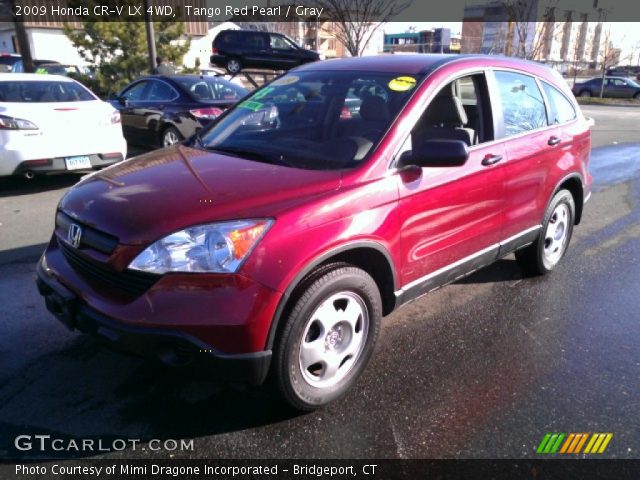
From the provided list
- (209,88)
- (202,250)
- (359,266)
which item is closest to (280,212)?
(202,250)

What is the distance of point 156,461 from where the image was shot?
2.44m

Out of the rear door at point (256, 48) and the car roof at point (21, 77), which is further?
the rear door at point (256, 48)

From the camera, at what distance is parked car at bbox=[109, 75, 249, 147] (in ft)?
27.9

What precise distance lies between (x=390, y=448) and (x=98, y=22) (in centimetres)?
1485

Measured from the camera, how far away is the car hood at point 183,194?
7.98ft

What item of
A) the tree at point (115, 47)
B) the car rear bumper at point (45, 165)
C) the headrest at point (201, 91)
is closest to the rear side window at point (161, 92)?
the headrest at point (201, 91)

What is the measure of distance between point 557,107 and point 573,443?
2986mm

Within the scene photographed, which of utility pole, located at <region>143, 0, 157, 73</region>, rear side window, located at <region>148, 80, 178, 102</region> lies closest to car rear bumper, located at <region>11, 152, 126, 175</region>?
rear side window, located at <region>148, 80, 178, 102</region>

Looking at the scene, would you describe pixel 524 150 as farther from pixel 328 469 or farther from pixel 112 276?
pixel 112 276

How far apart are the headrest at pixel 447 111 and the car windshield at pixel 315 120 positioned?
330 millimetres

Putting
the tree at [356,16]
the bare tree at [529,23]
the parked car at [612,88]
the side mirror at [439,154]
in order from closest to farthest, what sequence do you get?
the side mirror at [439,154], the tree at [356,16], the bare tree at [529,23], the parked car at [612,88]

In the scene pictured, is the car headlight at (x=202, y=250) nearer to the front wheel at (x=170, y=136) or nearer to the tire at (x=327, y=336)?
the tire at (x=327, y=336)

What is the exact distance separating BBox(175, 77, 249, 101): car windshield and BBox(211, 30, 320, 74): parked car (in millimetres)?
11874

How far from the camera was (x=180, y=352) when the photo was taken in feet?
7.71
